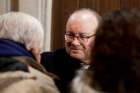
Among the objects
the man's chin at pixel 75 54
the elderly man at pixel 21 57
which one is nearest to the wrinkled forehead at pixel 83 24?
the man's chin at pixel 75 54

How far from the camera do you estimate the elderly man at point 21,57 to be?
5.85 feet

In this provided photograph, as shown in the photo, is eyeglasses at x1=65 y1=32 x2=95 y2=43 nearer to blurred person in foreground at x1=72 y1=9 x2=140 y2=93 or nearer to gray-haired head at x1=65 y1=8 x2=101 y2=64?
gray-haired head at x1=65 y1=8 x2=101 y2=64

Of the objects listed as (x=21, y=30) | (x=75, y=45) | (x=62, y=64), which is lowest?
(x=62, y=64)

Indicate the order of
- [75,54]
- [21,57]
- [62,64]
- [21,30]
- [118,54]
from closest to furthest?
[118,54] → [21,57] → [21,30] → [75,54] → [62,64]

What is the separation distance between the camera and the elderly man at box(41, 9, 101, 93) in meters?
2.73

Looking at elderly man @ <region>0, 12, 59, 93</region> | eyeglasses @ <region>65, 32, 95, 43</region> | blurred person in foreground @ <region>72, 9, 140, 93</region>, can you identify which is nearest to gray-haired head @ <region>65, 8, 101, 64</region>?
eyeglasses @ <region>65, 32, 95, 43</region>

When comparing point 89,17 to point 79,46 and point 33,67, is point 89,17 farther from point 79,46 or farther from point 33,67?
point 33,67

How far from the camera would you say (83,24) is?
9.17 feet

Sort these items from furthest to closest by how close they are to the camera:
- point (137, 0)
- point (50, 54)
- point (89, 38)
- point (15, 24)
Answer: point (137, 0) → point (50, 54) → point (89, 38) → point (15, 24)

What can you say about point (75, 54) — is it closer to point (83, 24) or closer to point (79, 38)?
point (79, 38)

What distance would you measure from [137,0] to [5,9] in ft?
4.14

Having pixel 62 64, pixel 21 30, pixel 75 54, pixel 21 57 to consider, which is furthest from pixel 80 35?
pixel 21 57

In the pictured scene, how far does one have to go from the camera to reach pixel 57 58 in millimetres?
2912

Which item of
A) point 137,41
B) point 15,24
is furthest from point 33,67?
point 137,41
